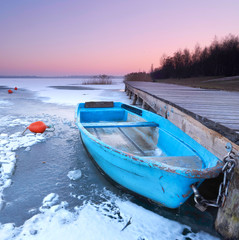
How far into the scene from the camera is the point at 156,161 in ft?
6.36

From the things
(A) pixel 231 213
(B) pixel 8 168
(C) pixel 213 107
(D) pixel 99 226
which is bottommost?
Answer: (D) pixel 99 226

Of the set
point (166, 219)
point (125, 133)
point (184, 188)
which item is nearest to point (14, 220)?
point (166, 219)

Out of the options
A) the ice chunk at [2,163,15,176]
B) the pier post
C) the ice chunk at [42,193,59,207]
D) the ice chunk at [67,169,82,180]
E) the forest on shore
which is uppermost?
the forest on shore

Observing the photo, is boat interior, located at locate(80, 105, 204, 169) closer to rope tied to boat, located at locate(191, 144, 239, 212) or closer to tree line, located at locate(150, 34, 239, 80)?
rope tied to boat, located at locate(191, 144, 239, 212)

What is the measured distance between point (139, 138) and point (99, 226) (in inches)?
→ 95.2

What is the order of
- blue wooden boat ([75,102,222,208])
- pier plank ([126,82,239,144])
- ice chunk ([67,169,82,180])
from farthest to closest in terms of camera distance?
ice chunk ([67,169,82,180]) → pier plank ([126,82,239,144]) → blue wooden boat ([75,102,222,208])

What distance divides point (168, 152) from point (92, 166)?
4.65 feet

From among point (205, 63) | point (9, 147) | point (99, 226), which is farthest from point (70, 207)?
point (205, 63)

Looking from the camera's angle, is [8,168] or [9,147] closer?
[8,168]

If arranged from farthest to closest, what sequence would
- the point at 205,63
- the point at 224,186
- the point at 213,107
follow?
the point at 205,63
the point at 213,107
the point at 224,186

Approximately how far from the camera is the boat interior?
8.51ft

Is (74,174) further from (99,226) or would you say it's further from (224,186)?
(224,186)

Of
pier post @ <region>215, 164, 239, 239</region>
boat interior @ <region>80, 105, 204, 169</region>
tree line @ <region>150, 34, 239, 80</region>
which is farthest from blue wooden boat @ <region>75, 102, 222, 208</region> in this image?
tree line @ <region>150, 34, 239, 80</region>

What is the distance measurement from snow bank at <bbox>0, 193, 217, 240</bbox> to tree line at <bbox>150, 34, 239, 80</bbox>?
29577 millimetres
